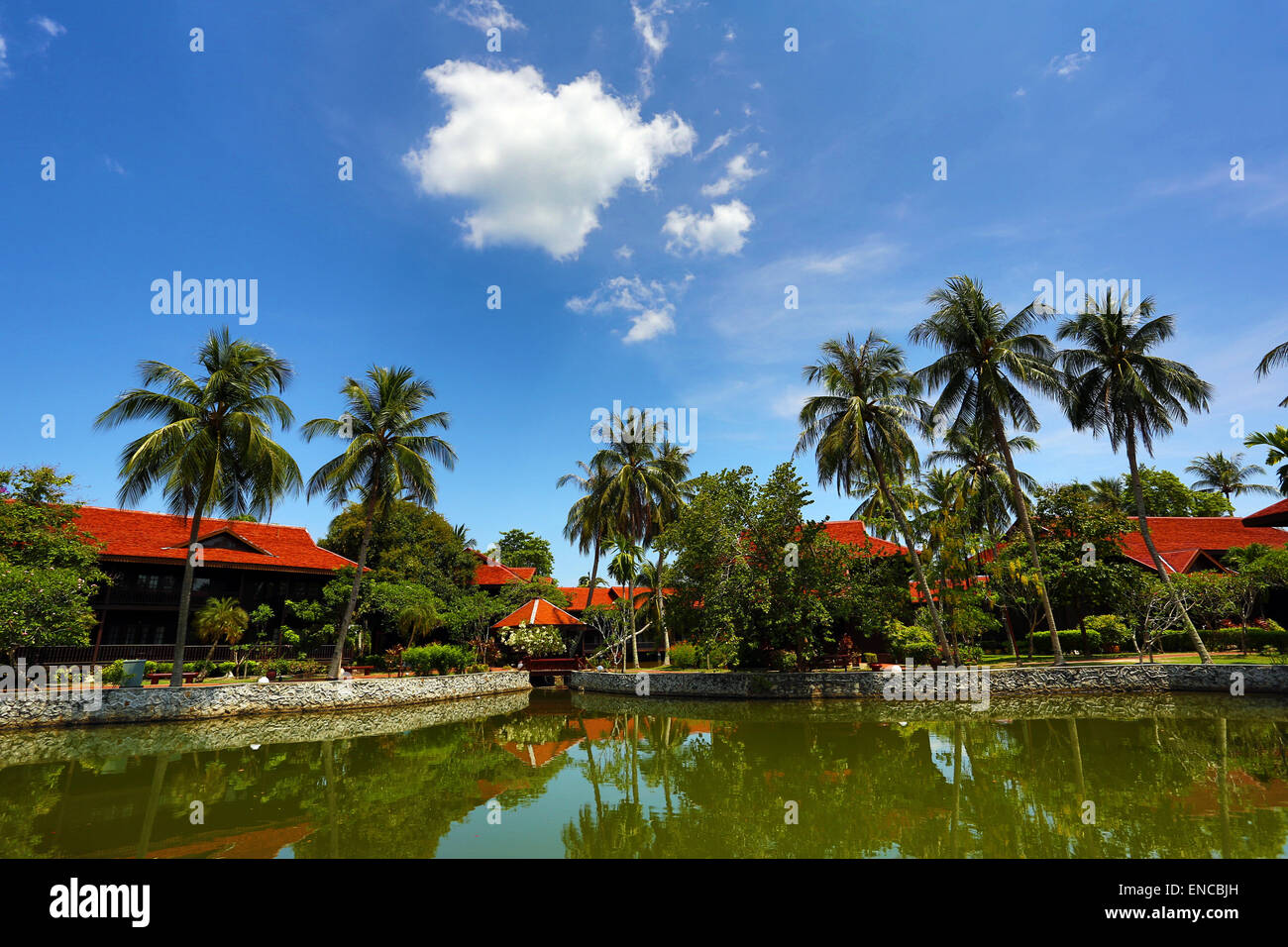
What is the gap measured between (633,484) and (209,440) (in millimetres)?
19835

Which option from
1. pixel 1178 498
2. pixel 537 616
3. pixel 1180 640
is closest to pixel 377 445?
pixel 537 616

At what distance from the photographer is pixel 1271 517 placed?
108 feet

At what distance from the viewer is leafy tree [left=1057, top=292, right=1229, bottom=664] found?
24.9 m

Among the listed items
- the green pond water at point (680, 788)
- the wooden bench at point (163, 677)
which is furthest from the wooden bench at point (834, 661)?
the wooden bench at point (163, 677)

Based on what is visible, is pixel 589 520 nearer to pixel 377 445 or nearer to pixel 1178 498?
pixel 377 445

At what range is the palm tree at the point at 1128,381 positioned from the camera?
24859mm

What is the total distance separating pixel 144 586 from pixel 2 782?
68.3 feet

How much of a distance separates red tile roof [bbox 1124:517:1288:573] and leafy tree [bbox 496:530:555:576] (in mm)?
50651

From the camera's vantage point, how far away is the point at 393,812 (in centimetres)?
1040

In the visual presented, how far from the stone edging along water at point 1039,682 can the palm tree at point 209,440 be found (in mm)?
18077

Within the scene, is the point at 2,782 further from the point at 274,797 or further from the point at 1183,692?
the point at 1183,692

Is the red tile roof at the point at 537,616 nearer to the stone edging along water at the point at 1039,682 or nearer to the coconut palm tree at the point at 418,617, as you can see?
the coconut palm tree at the point at 418,617

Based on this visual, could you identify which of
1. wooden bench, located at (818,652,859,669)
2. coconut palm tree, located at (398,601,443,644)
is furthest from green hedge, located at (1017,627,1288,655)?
coconut palm tree, located at (398,601,443,644)
